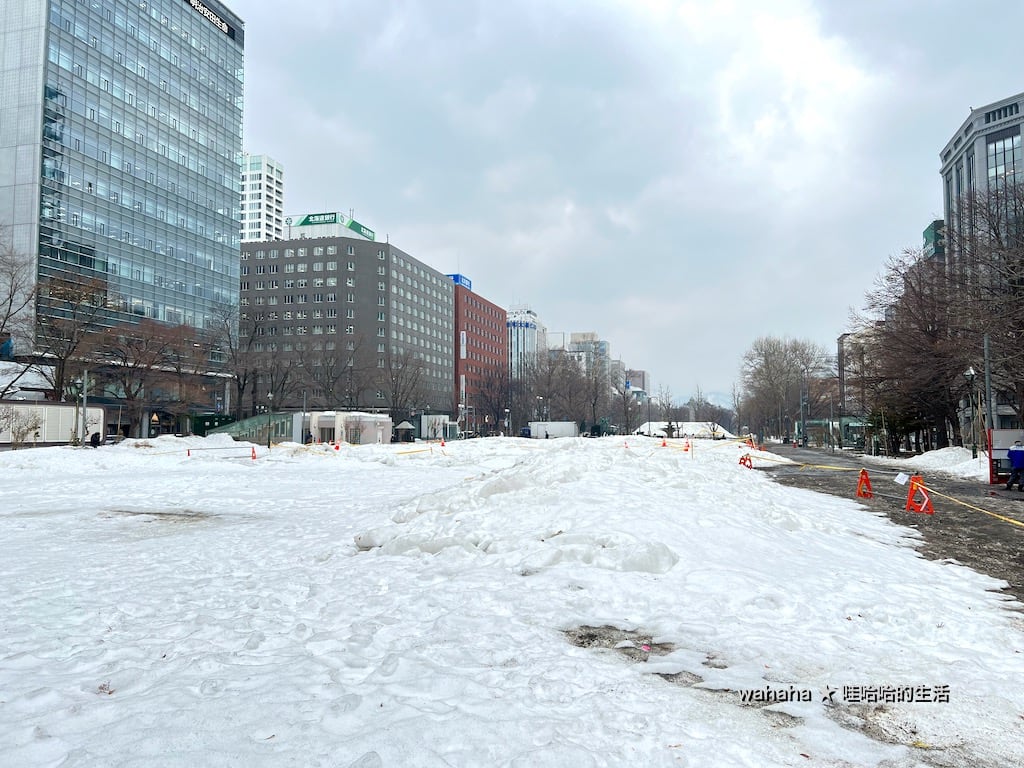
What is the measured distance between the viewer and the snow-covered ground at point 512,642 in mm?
3555

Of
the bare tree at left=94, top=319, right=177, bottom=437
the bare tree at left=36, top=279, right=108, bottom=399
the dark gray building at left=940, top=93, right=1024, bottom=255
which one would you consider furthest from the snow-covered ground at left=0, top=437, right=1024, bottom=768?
the dark gray building at left=940, top=93, right=1024, bottom=255

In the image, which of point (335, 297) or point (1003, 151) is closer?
point (1003, 151)

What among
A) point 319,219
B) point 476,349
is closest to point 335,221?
point 319,219

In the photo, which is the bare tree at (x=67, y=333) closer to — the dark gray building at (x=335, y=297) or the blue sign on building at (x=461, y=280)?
the dark gray building at (x=335, y=297)

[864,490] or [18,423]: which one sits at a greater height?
[18,423]

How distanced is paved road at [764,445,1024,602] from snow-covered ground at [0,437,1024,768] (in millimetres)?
500

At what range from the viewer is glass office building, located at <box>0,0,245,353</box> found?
6869cm

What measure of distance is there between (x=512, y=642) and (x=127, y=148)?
92.9m

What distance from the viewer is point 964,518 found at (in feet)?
45.1

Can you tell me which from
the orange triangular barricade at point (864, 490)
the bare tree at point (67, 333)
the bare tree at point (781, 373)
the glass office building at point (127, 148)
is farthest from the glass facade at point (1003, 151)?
the glass office building at point (127, 148)

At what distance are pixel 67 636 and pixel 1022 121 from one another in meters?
93.2

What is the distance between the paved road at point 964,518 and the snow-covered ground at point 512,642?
1.64 feet

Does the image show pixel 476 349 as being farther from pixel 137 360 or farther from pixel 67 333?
pixel 67 333

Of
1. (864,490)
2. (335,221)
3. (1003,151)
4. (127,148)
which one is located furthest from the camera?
(335,221)
